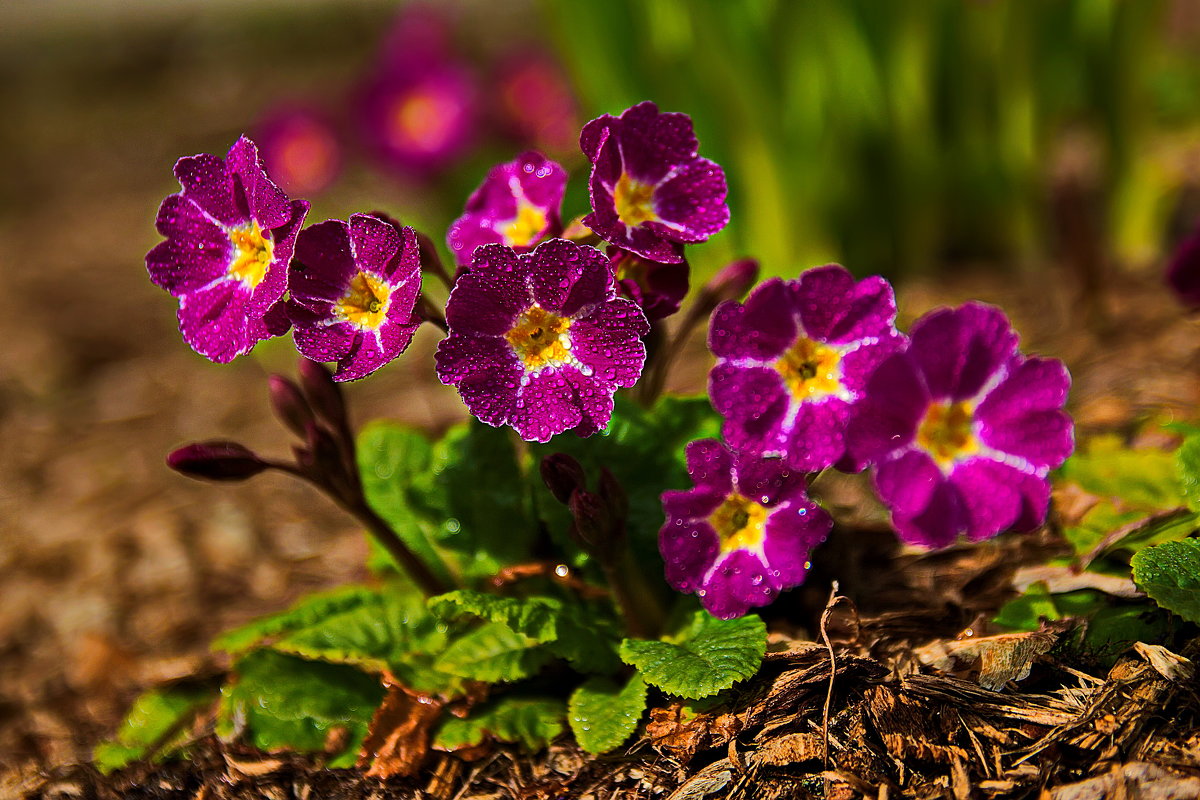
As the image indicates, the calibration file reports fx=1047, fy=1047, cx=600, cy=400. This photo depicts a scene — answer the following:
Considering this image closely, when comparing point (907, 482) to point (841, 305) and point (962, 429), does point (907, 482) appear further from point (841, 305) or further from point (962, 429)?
point (841, 305)

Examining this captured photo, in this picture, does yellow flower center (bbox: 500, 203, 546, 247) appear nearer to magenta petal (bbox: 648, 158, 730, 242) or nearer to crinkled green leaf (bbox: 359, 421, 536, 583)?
magenta petal (bbox: 648, 158, 730, 242)

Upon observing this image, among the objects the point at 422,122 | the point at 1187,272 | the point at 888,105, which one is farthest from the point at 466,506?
the point at 422,122

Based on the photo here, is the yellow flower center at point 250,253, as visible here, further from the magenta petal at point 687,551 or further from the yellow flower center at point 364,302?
the magenta petal at point 687,551

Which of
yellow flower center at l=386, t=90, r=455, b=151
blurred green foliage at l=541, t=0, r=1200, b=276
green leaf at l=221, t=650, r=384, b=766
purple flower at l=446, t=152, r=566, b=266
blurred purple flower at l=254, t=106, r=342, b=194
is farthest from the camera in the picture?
blurred purple flower at l=254, t=106, r=342, b=194

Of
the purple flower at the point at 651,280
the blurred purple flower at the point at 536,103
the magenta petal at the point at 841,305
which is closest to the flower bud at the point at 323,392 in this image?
the purple flower at the point at 651,280

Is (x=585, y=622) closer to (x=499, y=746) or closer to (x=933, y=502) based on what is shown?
(x=499, y=746)

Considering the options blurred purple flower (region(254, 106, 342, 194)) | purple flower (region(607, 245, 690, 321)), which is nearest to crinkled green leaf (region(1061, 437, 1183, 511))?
purple flower (region(607, 245, 690, 321))

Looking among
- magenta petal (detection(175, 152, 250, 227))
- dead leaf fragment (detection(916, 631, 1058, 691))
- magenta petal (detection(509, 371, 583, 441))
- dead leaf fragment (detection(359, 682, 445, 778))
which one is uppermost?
magenta petal (detection(175, 152, 250, 227))
